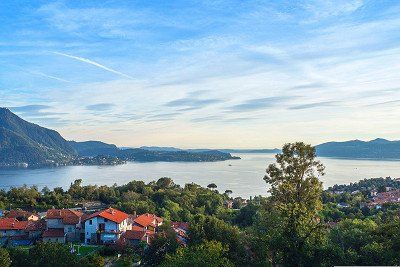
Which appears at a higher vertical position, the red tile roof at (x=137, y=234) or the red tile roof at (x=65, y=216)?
the red tile roof at (x=65, y=216)

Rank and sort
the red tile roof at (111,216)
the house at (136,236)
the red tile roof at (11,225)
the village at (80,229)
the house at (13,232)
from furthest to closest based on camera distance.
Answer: the red tile roof at (11,225), the house at (13,232), the red tile roof at (111,216), the village at (80,229), the house at (136,236)

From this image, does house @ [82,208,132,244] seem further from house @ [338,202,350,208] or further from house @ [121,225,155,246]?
house @ [338,202,350,208]

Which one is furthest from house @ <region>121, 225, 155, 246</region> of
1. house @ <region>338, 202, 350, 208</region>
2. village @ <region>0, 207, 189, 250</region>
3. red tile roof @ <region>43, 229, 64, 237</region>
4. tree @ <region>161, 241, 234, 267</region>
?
house @ <region>338, 202, 350, 208</region>

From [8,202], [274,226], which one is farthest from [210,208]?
[274,226]

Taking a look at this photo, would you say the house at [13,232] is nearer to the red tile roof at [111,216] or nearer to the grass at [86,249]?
the red tile roof at [111,216]

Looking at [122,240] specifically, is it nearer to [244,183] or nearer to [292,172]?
[292,172]

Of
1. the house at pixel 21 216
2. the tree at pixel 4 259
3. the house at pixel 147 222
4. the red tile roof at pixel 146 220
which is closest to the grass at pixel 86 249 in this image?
the house at pixel 147 222

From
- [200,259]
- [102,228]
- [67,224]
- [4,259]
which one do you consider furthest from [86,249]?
[200,259]
